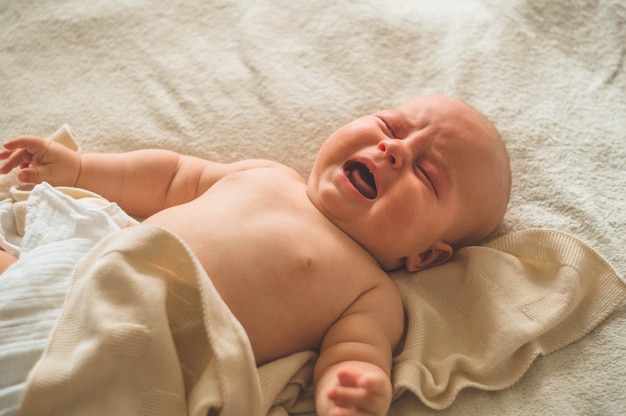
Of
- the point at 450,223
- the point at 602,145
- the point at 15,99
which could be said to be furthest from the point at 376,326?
the point at 15,99

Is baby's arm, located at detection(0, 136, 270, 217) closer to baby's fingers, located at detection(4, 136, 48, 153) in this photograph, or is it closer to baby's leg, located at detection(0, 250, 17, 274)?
baby's fingers, located at detection(4, 136, 48, 153)

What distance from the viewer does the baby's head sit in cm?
112

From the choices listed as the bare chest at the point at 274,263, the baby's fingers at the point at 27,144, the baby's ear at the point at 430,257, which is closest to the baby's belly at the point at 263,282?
the bare chest at the point at 274,263

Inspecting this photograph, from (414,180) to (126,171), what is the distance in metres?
0.60

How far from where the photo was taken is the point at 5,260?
1065mm

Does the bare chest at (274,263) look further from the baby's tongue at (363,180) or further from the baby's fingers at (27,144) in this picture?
the baby's fingers at (27,144)

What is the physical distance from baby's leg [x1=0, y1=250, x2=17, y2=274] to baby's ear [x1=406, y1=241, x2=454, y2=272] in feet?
2.42

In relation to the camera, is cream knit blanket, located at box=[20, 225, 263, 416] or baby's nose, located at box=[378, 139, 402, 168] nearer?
cream knit blanket, located at box=[20, 225, 263, 416]

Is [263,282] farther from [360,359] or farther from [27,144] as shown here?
[27,144]

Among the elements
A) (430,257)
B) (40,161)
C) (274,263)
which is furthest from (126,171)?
(430,257)

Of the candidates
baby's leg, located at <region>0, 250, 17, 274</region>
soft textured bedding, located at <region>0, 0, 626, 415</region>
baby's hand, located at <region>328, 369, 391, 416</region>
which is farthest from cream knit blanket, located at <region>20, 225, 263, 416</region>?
soft textured bedding, located at <region>0, 0, 626, 415</region>

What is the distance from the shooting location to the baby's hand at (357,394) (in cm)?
88

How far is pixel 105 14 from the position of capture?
1.61 meters

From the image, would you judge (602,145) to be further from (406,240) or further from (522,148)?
(406,240)
